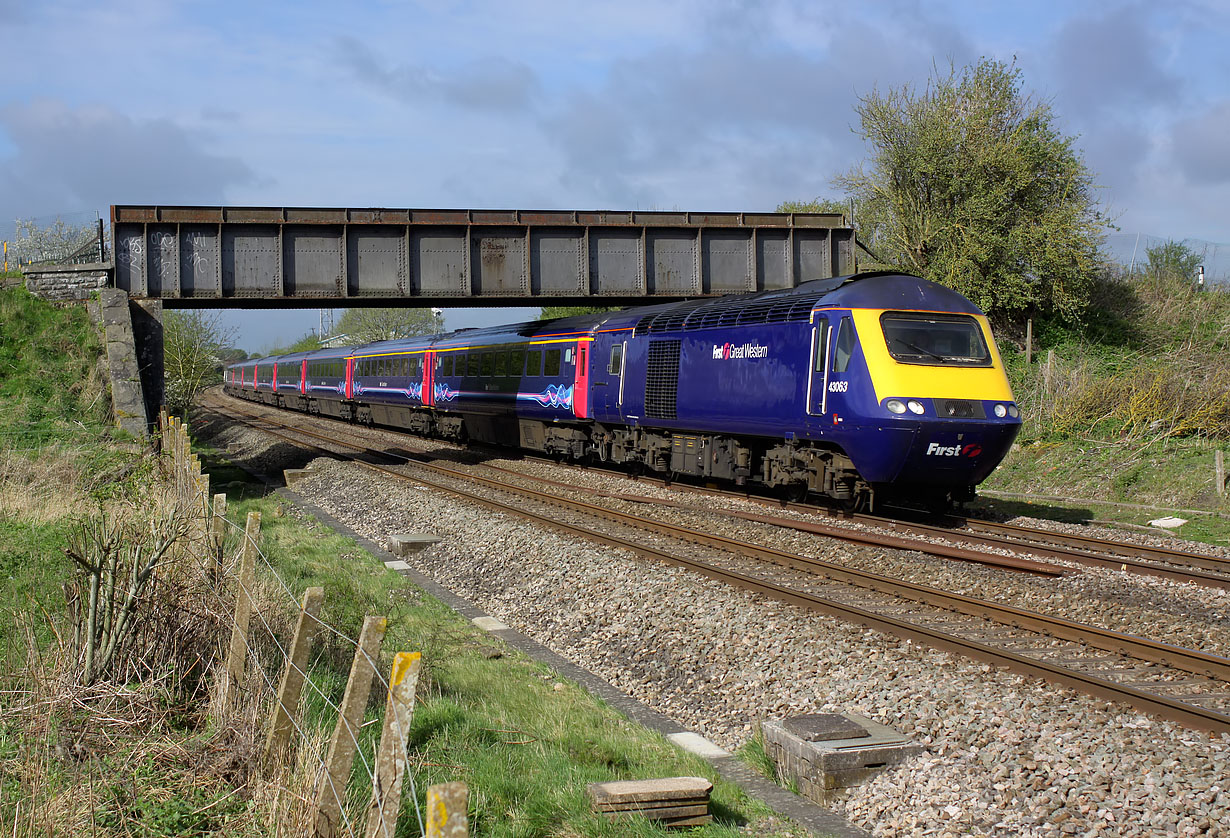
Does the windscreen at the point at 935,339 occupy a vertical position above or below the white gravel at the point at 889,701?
above

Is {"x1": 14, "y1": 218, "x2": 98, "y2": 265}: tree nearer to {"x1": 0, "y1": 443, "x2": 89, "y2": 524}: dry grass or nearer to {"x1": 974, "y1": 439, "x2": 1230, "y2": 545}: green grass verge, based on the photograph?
{"x1": 0, "y1": 443, "x2": 89, "y2": 524}: dry grass

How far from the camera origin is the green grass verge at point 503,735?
16.5 ft

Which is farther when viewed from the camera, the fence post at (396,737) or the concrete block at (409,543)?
the concrete block at (409,543)

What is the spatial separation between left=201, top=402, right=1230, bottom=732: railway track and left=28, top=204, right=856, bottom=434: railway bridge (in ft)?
38.8

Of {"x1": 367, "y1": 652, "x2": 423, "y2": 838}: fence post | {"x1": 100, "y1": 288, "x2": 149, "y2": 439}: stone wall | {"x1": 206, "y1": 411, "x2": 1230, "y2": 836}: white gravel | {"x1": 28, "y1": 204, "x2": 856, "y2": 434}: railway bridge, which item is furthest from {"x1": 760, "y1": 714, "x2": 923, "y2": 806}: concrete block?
{"x1": 28, "y1": 204, "x2": 856, "y2": 434}: railway bridge

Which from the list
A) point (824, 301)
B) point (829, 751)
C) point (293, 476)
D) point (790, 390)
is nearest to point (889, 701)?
point (829, 751)

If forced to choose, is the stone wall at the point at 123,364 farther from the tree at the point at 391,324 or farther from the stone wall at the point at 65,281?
the tree at the point at 391,324

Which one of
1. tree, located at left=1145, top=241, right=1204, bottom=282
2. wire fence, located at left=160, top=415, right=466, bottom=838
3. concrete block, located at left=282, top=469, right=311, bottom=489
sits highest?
tree, located at left=1145, top=241, right=1204, bottom=282

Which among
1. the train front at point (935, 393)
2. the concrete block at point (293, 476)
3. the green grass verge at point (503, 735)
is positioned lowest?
the green grass verge at point (503, 735)

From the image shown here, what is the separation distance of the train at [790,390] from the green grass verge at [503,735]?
614 centimetres

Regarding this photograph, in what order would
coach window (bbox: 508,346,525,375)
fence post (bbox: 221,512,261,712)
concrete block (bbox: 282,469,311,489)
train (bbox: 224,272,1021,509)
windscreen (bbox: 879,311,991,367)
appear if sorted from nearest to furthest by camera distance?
fence post (bbox: 221,512,261,712), train (bbox: 224,272,1021,509), windscreen (bbox: 879,311,991,367), concrete block (bbox: 282,469,311,489), coach window (bbox: 508,346,525,375)

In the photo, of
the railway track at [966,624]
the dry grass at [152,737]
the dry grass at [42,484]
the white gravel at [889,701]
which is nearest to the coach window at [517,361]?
the railway track at [966,624]

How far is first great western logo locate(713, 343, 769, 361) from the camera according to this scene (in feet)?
49.3

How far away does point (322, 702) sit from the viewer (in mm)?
6230
